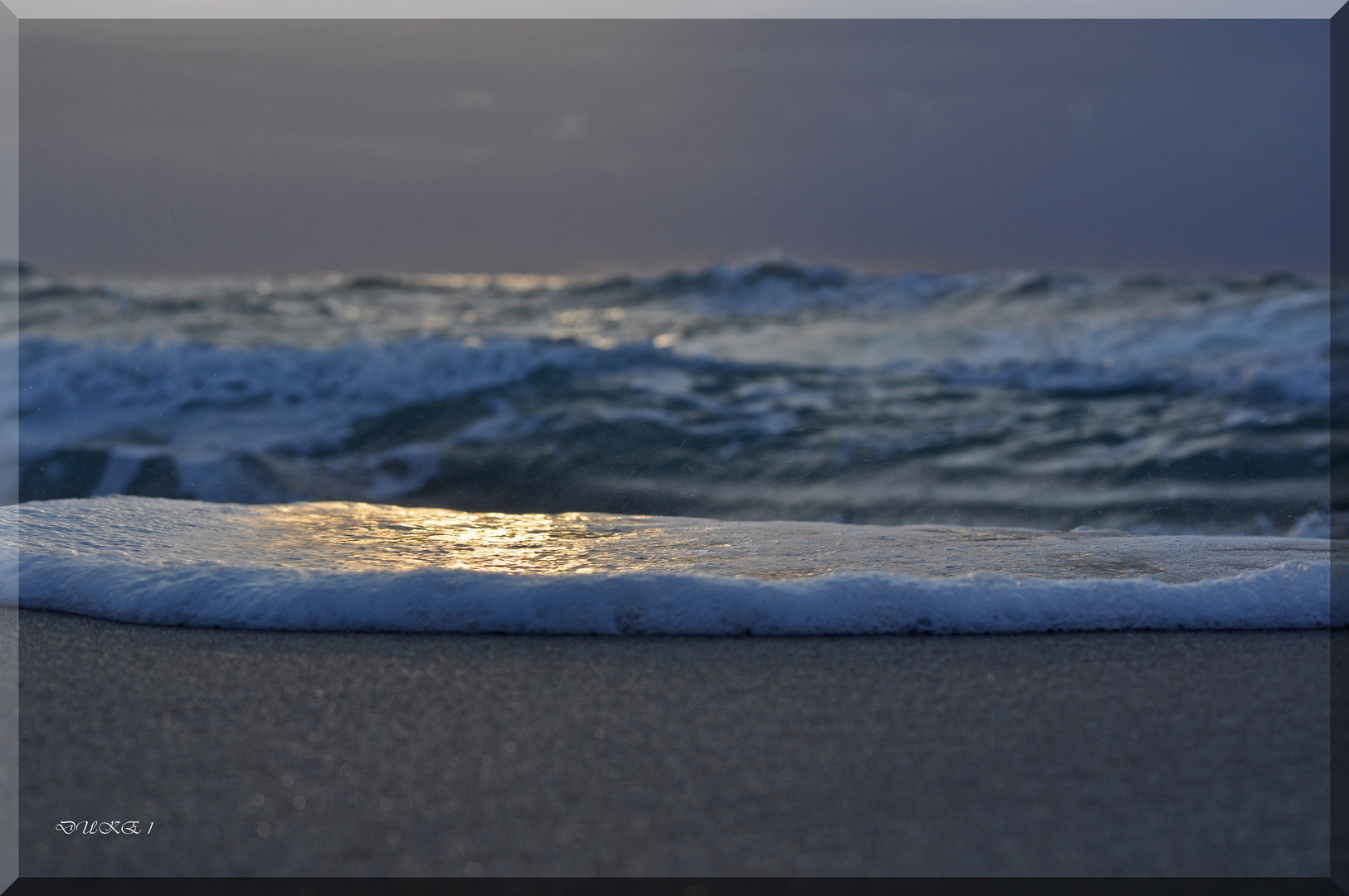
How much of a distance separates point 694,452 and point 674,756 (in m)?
4.54

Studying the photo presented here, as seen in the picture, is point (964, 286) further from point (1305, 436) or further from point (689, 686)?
point (689, 686)

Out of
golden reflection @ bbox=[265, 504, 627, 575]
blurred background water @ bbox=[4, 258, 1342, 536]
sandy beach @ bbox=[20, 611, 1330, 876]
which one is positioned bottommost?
sandy beach @ bbox=[20, 611, 1330, 876]

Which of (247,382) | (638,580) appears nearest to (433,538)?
(638,580)

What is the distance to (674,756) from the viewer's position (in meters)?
1.40

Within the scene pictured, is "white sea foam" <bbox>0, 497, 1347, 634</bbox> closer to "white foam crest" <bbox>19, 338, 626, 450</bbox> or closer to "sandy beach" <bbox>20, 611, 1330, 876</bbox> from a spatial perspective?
"sandy beach" <bbox>20, 611, 1330, 876</bbox>

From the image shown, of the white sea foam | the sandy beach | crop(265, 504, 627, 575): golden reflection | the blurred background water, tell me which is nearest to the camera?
the sandy beach

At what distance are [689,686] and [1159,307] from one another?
9.66 metres

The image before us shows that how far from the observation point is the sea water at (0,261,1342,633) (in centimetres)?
217

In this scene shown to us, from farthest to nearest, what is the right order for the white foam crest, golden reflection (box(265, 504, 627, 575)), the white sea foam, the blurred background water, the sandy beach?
the white foam crest
the blurred background water
golden reflection (box(265, 504, 627, 575))
the white sea foam
the sandy beach

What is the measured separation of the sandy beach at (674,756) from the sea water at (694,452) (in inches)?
7.8

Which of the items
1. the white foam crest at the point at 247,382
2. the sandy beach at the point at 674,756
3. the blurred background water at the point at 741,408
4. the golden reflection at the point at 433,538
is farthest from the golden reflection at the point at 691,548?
the white foam crest at the point at 247,382

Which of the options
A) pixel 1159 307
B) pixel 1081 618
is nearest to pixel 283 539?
pixel 1081 618

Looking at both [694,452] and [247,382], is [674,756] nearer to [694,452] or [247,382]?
[694,452]

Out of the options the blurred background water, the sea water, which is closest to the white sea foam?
the sea water
